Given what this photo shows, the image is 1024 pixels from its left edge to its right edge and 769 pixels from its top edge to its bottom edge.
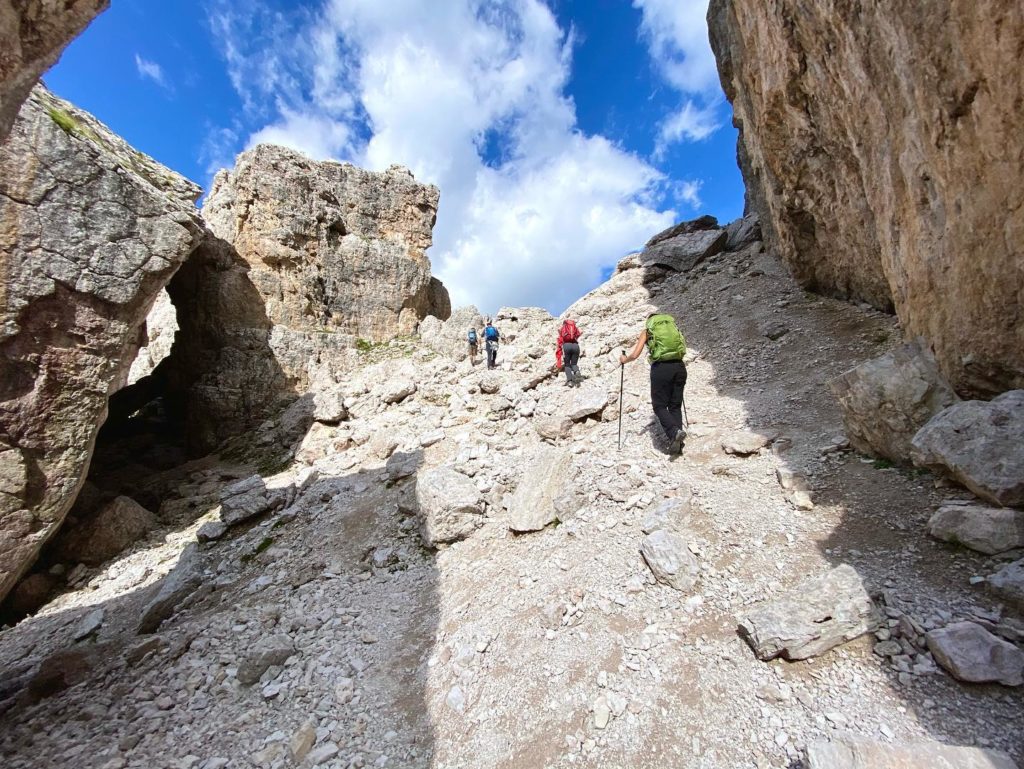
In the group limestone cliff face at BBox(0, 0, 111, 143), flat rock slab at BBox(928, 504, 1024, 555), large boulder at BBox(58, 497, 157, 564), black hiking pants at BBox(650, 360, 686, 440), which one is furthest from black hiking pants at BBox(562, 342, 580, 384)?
large boulder at BBox(58, 497, 157, 564)

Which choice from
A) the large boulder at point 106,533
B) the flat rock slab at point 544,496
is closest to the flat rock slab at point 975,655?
the flat rock slab at point 544,496

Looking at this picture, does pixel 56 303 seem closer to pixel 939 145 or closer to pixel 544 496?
pixel 544 496

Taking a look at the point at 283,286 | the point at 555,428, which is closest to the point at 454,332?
the point at 283,286

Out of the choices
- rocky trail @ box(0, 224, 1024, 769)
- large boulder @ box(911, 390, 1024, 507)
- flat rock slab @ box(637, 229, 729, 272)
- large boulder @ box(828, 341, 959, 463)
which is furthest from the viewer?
flat rock slab @ box(637, 229, 729, 272)

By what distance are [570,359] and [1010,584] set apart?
10.8 m

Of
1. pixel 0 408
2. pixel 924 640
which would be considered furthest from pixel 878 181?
pixel 0 408

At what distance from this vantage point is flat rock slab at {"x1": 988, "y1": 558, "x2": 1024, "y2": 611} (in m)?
3.72

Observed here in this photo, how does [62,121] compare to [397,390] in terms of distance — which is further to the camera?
[397,390]

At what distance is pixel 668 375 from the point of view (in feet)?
26.8

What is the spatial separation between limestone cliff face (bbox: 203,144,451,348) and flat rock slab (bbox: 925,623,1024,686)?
26.1 metres

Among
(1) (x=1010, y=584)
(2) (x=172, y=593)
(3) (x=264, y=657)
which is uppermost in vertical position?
(1) (x=1010, y=584)

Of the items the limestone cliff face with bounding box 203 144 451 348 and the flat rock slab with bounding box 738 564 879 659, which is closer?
the flat rock slab with bounding box 738 564 879 659

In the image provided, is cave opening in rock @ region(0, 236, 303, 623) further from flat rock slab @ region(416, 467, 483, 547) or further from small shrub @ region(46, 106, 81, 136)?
flat rock slab @ region(416, 467, 483, 547)

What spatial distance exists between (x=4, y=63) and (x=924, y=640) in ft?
30.2
